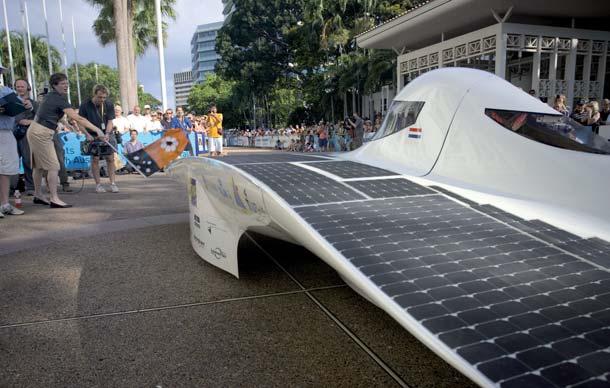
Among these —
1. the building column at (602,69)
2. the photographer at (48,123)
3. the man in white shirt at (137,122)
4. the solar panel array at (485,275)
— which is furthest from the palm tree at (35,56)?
the solar panel array at (485,275)

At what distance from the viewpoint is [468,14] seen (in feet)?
44.7

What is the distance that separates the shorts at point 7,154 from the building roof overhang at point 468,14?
1216 centimetres

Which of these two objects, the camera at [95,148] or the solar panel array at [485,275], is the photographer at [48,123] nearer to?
the camera at [95,148]

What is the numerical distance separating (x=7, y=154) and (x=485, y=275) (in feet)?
20.5

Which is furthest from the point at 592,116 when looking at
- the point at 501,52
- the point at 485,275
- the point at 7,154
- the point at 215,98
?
the point at 215,98

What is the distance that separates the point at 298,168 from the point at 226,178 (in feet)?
2.00

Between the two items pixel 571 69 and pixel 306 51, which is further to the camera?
pixel 306 51

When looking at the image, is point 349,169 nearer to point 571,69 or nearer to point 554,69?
point 554,69

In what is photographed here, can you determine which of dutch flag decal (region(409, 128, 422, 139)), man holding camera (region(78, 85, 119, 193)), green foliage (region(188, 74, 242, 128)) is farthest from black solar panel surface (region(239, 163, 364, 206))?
green foliage (region(188, 74, 242, 128))

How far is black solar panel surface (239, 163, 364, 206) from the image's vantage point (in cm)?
259

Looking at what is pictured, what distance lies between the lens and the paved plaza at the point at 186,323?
217cm

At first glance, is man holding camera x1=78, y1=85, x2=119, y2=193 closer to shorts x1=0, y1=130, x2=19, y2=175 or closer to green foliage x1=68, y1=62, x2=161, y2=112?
shorts x1=0, y1=130, x2=19, y2=175

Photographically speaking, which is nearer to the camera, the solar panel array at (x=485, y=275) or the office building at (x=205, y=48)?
the solar panel array at (x=485, y=275)

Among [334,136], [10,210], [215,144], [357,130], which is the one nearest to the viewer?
[10,210]
